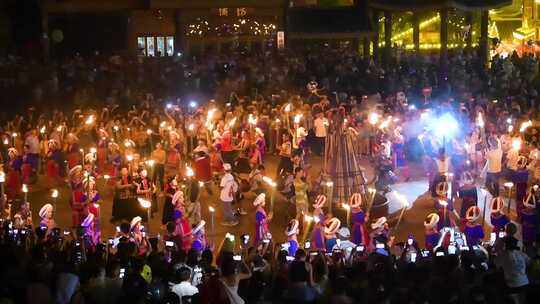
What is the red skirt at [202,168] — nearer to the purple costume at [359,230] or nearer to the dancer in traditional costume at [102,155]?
the dancer in traditional costume at [102,155]

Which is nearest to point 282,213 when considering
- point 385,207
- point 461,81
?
point 385,207

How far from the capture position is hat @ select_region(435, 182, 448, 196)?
15545 mm

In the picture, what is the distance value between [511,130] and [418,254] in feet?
34.3

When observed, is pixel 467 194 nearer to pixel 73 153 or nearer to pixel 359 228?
pixel 359 228

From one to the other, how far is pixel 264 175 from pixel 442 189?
4932 millimetres

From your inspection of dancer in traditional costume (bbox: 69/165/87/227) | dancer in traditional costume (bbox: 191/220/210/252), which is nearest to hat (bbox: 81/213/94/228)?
dancer in traditional costume (bbox: 69/165/87/227)

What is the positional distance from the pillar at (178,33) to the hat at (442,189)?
20878 mm

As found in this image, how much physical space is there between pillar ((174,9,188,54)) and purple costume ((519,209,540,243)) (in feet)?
74.5

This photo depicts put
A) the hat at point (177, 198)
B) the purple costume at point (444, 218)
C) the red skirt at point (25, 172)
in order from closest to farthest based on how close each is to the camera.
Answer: the hat at point (177, 198) → the purple costume at point (444, 218) → the red skirt at point (25, 172)

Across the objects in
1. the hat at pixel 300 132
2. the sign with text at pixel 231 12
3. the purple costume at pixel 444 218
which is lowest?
the purple costume at pixel 444 218

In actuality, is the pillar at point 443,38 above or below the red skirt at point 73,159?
above

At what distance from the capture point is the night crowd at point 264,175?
30.7 ft

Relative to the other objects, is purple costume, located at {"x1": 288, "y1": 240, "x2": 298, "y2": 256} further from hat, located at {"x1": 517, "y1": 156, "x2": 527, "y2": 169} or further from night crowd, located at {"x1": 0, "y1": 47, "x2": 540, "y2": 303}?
hat, located at {"x1": 517, "y1": 156, "x2": 527, "y2": 169}

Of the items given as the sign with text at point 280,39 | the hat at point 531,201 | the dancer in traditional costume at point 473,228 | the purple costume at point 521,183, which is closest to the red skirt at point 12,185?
the dancer in traditional costume at point 473,228
